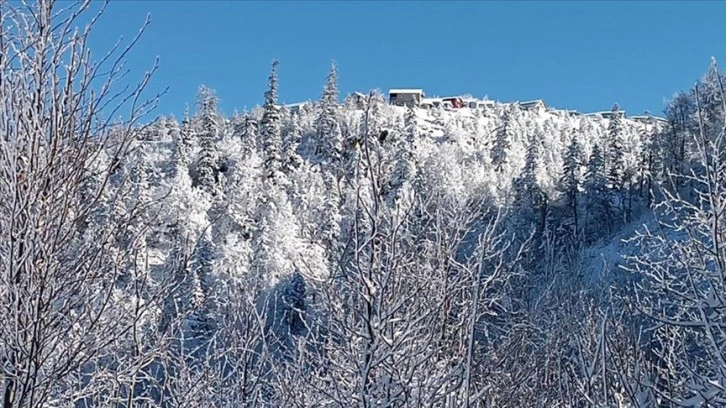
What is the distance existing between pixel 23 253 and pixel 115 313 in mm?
692

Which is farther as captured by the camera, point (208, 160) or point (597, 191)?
point (208, 160)

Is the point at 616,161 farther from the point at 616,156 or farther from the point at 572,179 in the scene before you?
the point at 572,179

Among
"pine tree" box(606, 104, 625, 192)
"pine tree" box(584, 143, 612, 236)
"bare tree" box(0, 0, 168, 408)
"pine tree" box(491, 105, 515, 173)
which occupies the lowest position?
"bare tree" box(0, 0, 168, 408)

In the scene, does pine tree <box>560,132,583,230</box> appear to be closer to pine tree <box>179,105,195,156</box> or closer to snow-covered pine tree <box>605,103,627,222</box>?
snow-covered pine tree <box>605,103,627,222</box>

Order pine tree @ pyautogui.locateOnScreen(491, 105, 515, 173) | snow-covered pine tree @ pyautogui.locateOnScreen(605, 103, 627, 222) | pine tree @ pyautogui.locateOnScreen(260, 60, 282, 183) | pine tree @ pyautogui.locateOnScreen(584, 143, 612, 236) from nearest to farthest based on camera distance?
pine tree @ pyautogui.locateOnScreen(584, 143, 612, 236) < snow-covered pine tree @ pyautogui.locateOnScreen(605, 103, 627, 222) < pine tree @ pyautogui.locateOnScreen(260, 60, 282, 183) < pine tree @ pyautogui.locateOnScreen(491, 105, 515, 173)

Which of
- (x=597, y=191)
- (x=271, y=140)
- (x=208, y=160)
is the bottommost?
(x=597, y=191)

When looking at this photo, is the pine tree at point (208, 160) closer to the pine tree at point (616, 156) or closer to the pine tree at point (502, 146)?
the pine tree at point (502, 146)

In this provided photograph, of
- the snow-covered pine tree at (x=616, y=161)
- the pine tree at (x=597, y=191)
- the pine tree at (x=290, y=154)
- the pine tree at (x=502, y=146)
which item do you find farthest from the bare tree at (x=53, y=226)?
the pine tree at (x=502, y=146)

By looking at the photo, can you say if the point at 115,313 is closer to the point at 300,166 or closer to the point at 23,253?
the point at 23,253

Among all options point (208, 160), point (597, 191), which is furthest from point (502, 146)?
point (208, 160)

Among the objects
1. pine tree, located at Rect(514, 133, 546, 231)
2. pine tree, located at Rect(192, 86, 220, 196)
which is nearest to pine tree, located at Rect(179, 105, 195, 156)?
pine tree, located at Rect(192, 86, 220, 196)

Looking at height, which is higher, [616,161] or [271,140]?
[271,140]

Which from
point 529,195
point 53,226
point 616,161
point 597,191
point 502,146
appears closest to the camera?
point 53,226

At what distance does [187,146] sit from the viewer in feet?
214
